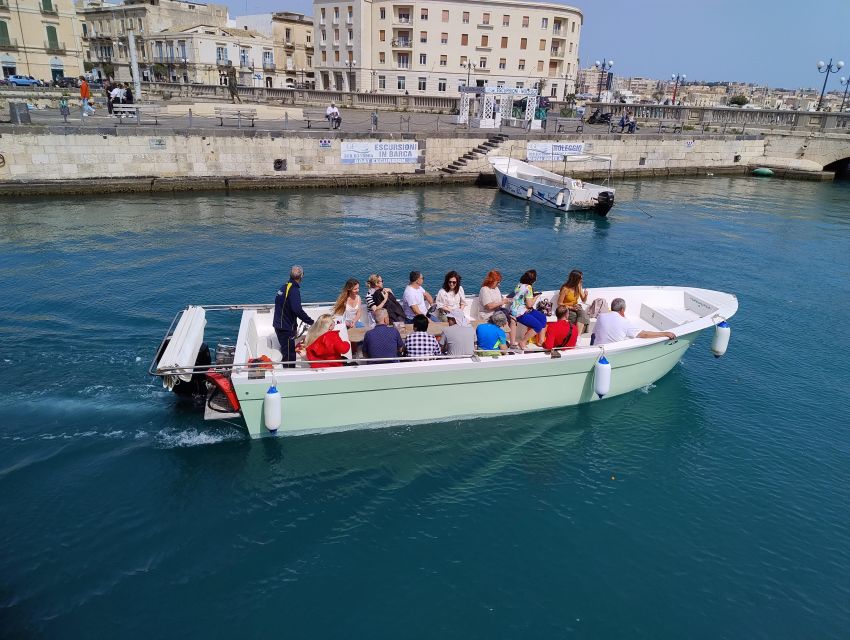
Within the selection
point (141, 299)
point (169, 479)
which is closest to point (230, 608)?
point (169, 479)

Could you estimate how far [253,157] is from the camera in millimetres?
27672

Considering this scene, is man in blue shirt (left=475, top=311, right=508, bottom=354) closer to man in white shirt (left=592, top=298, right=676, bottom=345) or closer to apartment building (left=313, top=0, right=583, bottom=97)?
man in white shirt (left=592, top=298, right=676, bottom=345)

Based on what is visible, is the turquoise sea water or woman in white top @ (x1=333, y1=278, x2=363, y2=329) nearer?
the turquoise sea water

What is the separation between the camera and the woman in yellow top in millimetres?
10234

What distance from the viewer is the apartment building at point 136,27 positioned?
78000mm

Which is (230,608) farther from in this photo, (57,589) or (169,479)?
(169,479)

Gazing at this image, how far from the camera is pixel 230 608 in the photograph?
593cm

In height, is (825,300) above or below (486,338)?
below

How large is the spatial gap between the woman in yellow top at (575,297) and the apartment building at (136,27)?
260 ft

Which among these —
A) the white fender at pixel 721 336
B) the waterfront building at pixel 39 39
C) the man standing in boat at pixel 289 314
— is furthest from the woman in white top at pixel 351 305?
the waterfront building at pixel 39 39

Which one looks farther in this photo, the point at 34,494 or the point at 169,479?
the point at 169,479

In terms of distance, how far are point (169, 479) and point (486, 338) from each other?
186 inches

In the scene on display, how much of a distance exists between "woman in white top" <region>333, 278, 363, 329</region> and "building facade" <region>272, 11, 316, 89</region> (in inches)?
3227

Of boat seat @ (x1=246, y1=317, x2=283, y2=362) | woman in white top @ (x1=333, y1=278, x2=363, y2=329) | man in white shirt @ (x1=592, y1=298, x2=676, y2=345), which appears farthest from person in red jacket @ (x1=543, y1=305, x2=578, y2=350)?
boat seat @ (x1=246, y1=317, x2=283, y2=362)
